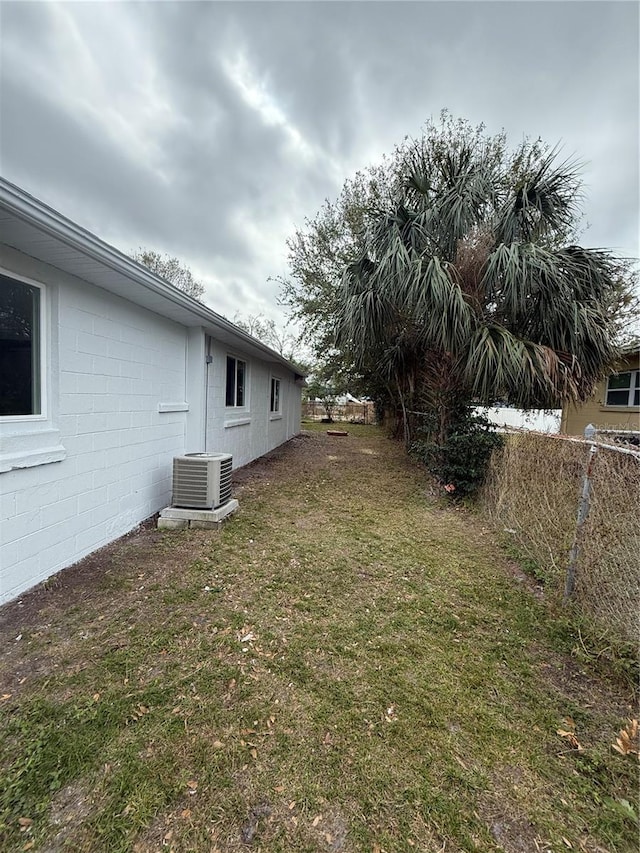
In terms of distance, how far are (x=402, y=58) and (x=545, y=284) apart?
14.9 feet

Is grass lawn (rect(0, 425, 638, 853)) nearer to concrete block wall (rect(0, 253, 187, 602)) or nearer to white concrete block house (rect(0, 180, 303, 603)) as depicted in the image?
concrete block wall (rect(0, 253, 187, 602))

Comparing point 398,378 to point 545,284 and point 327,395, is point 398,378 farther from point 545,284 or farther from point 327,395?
point 327,395

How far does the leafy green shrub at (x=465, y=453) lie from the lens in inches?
220

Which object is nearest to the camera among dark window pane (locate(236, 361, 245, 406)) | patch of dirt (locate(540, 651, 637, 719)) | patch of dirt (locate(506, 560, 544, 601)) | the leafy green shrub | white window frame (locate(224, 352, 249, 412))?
patch of dirt (locate(540, 651, 637, 719))

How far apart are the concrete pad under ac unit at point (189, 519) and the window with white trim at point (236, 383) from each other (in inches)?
115

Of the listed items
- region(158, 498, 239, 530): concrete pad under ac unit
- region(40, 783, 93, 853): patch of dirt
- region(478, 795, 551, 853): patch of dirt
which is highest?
region(158, 498, 239, 530): concrete pad under ac unit

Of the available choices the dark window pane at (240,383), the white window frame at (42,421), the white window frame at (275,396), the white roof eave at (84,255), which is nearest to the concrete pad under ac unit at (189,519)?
the white window frame at (42,421)

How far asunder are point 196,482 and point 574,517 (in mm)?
4013

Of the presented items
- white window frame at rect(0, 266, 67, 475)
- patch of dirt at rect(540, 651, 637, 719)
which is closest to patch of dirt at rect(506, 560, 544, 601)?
patch of dirt at rect(540, 651, 637, 719)

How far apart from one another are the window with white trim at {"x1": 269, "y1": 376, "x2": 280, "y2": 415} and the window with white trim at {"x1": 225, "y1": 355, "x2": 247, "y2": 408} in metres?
2.50

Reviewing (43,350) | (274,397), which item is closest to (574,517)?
(43,350)

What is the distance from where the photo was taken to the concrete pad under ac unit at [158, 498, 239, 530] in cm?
427

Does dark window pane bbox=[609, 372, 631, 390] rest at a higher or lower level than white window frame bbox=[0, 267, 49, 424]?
higher

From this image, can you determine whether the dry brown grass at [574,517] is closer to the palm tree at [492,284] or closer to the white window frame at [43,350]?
the palm tree at [492,284]
